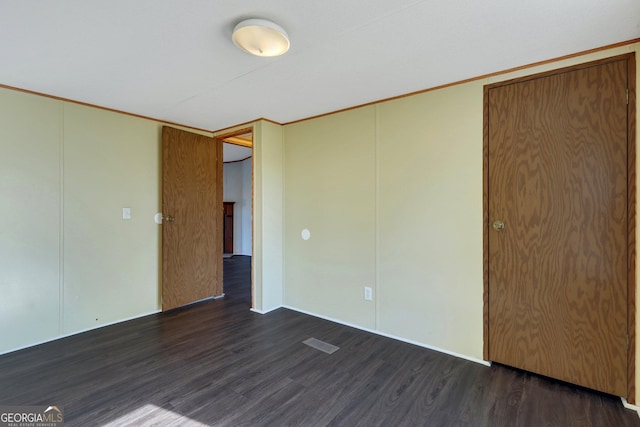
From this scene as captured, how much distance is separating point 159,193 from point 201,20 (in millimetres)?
2386

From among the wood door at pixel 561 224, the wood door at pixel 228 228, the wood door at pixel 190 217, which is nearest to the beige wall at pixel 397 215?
the wood door at pixel 561 224

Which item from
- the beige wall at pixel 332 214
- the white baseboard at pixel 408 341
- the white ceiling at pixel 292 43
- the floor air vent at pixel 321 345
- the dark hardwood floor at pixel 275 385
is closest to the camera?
the white ceiling at pixel 292 43

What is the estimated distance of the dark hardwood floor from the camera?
174 centimetres

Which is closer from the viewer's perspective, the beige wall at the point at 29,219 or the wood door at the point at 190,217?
the beige wall at the point at 29,219

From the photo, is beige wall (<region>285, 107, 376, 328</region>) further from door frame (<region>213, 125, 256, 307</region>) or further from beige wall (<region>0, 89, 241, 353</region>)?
beige wall (<region>0, 89, 241, 353</region>)

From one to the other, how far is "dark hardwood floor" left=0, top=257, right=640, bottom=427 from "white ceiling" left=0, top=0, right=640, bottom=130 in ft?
7.27

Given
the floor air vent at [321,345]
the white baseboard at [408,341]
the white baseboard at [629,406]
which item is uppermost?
the white baseboard at [408,341]

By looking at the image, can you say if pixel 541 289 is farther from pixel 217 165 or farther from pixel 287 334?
pixel 217 165

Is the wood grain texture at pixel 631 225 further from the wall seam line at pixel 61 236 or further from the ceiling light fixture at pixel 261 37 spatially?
the wall seam line at pixel 61 236

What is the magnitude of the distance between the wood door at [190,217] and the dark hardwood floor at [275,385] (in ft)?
2.70

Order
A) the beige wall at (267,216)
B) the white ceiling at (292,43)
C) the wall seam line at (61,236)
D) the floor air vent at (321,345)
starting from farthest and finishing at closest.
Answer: the beige wall at (267,216) → the wall seam line at (61,236) → the floor air vent at (321,345) → the white ceiling at (292,43)

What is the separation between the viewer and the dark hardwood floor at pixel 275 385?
174 cm

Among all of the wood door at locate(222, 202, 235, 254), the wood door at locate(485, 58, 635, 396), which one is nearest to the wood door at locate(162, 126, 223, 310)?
the wood door at locate(485, 58, 635, 396)

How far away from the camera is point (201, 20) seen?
1.61m
